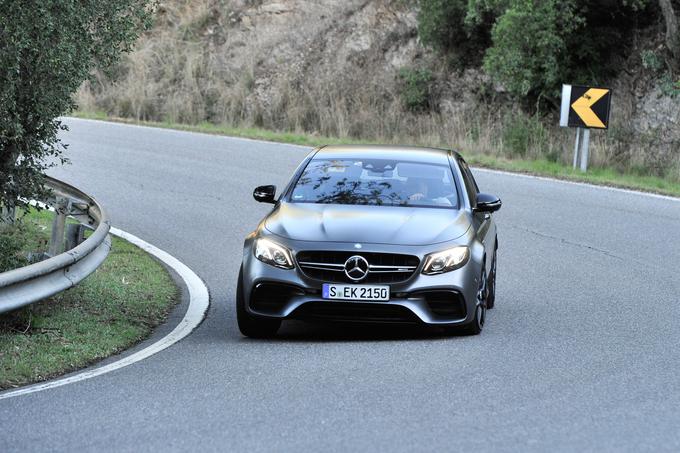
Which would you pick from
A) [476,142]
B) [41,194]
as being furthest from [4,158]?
[476,142]

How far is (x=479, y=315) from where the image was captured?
398 inches

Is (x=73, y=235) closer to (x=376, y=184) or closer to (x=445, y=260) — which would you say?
(x=376, y=184)

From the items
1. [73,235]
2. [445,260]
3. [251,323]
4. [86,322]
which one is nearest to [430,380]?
[445,260]

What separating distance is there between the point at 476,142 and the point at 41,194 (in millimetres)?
16029

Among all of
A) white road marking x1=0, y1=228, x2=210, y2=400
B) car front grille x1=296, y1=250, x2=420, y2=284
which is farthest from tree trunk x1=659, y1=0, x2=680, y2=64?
car front grille x1=296, y1=250, x2=420, y2=284

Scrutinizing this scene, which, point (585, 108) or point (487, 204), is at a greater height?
point (487, 204)

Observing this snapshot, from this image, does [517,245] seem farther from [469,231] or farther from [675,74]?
[675,74]

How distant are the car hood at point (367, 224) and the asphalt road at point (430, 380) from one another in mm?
794

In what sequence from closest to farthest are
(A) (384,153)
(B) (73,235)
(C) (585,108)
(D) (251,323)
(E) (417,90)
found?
(D) (251,323)
(A) (384,153)
(B) (73,235)
(C) (585,108)
(E) (417,90)

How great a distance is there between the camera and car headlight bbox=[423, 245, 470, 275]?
970 centimetres

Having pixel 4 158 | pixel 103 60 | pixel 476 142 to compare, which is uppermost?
pixel 103 60

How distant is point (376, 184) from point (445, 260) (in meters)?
1.49

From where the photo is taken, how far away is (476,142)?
2642 cm

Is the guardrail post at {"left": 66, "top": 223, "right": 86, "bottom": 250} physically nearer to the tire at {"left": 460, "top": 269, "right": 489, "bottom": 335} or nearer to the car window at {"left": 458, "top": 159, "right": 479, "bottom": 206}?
the car window at {"left": 458, "top": 159, "right": 479, "bottom": 206}
